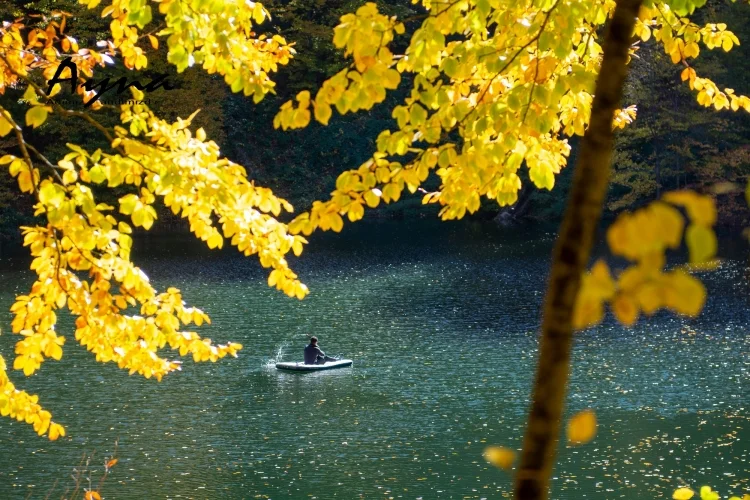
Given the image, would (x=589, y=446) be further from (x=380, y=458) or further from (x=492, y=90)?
(x=492, y=90)

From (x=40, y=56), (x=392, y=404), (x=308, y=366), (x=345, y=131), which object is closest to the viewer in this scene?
(x=40, y=56)

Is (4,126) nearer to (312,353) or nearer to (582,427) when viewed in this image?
(582,427)

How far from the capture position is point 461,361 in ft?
55.6

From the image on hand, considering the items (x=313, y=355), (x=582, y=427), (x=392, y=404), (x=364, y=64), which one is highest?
(x=364, y=64)

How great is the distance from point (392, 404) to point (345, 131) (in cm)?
2459

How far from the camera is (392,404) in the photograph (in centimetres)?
1467

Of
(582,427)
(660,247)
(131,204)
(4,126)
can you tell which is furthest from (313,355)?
(660,247)

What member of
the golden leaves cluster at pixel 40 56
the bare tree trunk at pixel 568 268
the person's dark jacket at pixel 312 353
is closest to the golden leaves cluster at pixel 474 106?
the golden leaves cluster at pixel 40 56

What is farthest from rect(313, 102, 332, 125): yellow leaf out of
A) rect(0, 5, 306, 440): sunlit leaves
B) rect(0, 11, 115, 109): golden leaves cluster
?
rect(0, 11, 115, 109): golden leaves cluster

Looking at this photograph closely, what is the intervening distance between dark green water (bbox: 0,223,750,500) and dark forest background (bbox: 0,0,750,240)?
34.9 ft

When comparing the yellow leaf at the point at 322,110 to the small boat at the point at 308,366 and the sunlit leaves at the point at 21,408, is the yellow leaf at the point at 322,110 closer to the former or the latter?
the sunlit leaves at the point at 21,408

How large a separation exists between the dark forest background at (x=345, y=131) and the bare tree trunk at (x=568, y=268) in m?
27.6

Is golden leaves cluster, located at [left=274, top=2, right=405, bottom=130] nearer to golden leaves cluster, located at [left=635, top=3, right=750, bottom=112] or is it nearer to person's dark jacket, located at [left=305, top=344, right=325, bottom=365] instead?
golden leaves cluster, located at [left=635, top=3, right=750, bottom=112]

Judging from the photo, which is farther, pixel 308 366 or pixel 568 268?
pixel 308 366
